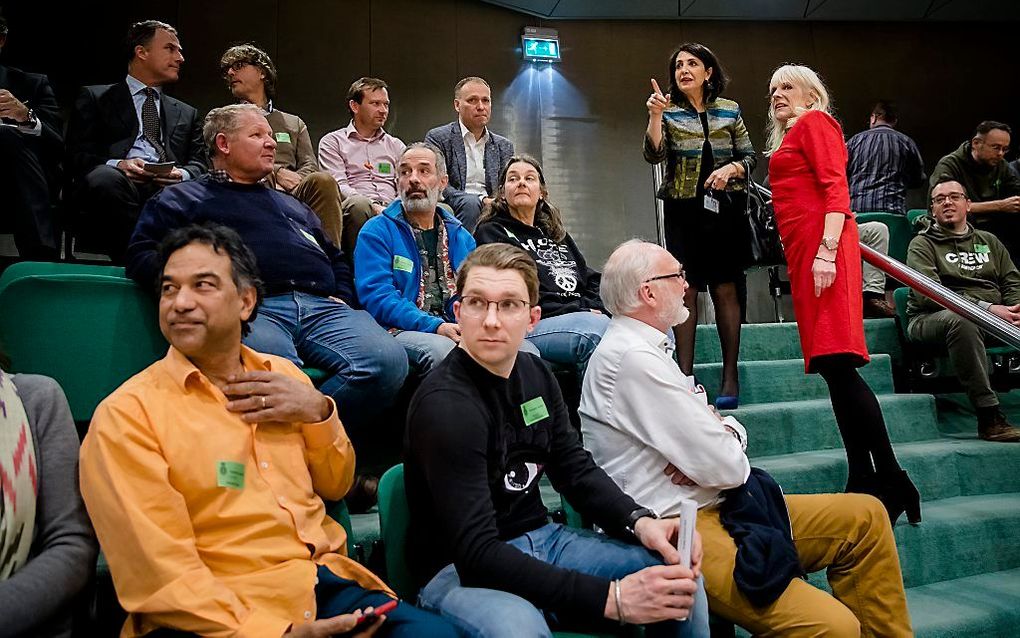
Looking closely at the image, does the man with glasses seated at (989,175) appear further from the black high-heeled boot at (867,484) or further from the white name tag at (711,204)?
the black high-heeled boot at (867,484)

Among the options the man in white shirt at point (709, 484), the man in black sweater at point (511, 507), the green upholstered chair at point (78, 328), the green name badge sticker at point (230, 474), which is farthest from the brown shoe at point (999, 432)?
the green upholstered chair at point (78, 328)

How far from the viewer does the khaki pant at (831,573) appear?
1.57 m

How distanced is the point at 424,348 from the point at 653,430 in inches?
35.1

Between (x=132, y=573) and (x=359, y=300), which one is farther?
(x=359, y=300)

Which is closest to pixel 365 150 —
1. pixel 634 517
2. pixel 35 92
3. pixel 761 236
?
pixel 35 92

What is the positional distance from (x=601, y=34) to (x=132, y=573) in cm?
645

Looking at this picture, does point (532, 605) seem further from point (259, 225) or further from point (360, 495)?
point (259, 225)

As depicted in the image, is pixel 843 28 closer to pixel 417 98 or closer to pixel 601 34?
pixel 601 34

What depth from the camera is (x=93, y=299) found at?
6.38ft

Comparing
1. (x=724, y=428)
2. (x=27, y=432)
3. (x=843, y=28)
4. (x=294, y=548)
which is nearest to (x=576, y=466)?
(x=724, y=428)

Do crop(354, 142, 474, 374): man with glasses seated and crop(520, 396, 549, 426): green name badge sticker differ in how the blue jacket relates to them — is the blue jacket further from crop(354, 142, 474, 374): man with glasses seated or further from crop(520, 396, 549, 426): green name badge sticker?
crop(520, 396, 549, 426): green name badge sticker

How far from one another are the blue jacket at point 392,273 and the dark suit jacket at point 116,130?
91cm

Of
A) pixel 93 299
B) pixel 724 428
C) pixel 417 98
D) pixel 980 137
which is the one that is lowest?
pixel 724 428

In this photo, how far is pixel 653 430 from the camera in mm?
1703
